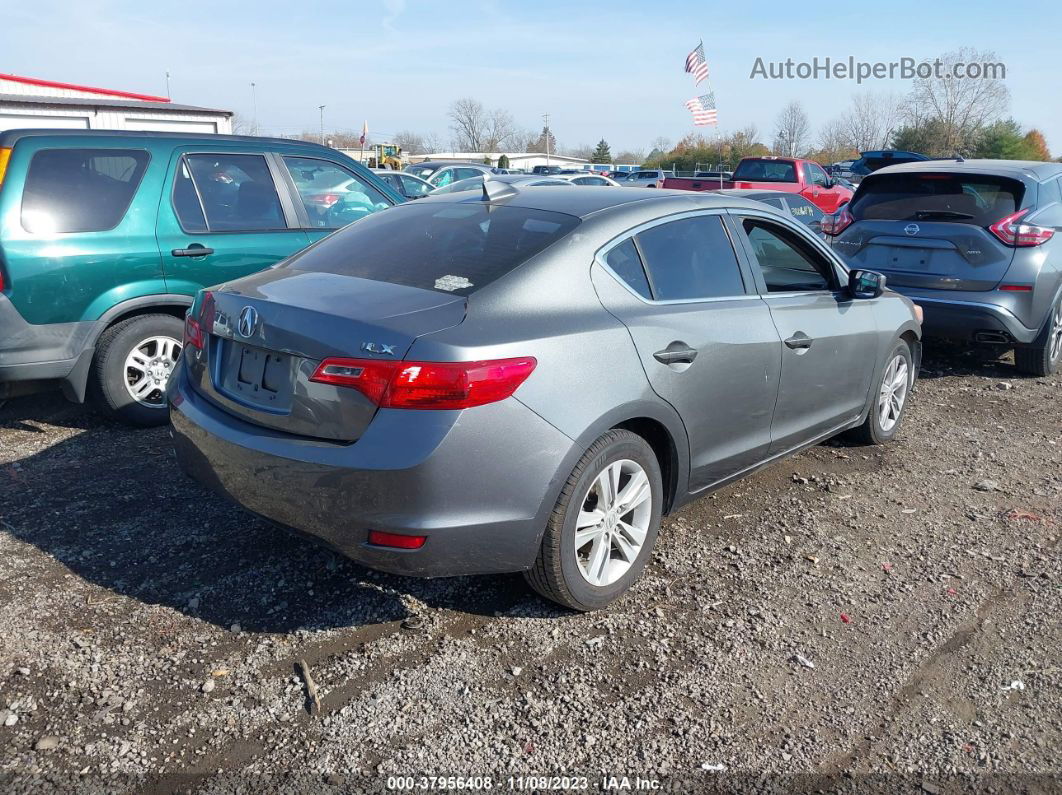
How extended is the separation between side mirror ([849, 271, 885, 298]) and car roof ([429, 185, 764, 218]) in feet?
2.91

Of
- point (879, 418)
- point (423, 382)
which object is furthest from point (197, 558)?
point (879, 418)

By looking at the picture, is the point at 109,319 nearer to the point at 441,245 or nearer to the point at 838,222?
the point at 441,245

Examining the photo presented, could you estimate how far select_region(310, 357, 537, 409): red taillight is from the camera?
9.39 ft

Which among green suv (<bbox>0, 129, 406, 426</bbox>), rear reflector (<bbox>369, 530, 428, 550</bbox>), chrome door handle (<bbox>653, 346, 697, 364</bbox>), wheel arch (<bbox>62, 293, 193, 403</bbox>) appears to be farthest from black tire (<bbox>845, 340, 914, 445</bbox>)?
wheel arch (<bbox>62, 293, 193, 403</bbox>)

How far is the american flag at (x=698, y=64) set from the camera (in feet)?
75.2

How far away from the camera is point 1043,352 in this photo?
24.2 ft

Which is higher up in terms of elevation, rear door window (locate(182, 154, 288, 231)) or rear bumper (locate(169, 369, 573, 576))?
rear door window (locate(182, 154, 288, 231))

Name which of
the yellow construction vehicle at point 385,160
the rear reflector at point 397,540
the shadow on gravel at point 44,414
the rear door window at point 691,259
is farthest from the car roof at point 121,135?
the yellow construction vehicle at point 385,160

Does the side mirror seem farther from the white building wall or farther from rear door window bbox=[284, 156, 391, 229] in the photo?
the white building wall

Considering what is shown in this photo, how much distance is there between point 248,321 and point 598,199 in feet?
5.33

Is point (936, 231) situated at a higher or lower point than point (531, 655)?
higher

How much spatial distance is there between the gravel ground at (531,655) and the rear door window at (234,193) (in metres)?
1.90

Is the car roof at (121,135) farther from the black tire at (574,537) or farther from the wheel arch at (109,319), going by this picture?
the black tire at (574,537)

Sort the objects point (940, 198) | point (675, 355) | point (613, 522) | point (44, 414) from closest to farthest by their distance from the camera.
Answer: point (613, 522) < point (675, 355) < point (44, 414) < point (940, 198)
